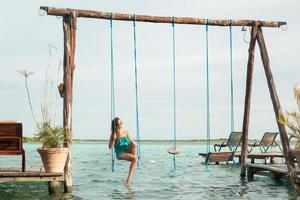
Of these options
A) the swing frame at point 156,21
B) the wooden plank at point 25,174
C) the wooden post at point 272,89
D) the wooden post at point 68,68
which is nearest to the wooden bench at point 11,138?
the wooden plank at point 25,174

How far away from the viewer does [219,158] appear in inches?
822

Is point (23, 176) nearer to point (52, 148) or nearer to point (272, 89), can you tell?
point (52, 148)

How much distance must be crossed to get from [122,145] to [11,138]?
2.64 meters

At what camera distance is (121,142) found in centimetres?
1268

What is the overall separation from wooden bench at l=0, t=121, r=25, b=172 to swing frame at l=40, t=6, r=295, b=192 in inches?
44.6

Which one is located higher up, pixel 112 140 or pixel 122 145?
pixel 112 140

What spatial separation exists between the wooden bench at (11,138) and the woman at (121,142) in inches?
84.8

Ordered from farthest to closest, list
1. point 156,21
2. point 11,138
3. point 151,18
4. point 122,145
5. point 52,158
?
point 156,21 < point 151,18 < point 122,145 < point 52,158 < point 11,138

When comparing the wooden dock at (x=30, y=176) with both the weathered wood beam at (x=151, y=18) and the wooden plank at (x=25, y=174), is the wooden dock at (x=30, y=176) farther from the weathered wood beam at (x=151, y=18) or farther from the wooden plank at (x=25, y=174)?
the weathered wood beam at (x=151, y=18)

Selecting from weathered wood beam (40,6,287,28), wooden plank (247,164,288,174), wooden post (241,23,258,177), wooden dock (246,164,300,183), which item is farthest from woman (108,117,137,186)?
wooden post (241,23,258,177)

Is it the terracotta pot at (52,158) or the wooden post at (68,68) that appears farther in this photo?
the wooden post at (68,68)

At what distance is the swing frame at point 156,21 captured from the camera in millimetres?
12288

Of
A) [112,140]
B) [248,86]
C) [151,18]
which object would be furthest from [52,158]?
[248,86]

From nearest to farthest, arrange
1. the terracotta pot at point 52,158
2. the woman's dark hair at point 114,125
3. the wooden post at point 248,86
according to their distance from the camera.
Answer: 1. the terracotta pot at point 52,158
2. the woman's dark hair at point 114,125
3. the wooden post at point 248,86
